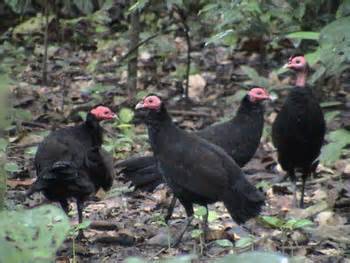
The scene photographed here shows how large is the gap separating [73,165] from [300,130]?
2.22 m

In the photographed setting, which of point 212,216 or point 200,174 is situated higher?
point 200,174

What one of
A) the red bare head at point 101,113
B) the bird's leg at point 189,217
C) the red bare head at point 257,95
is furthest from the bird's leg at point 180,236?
the red bare head at point 257,95

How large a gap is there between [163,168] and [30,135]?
3.86m

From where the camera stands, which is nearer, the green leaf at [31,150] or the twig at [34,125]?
the green leaf at [31,150]

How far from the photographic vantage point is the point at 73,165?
20.2 feet

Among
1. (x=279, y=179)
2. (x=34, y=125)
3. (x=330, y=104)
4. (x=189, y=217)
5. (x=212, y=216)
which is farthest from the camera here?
(x=34, y=125)

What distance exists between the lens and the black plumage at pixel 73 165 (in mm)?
6105

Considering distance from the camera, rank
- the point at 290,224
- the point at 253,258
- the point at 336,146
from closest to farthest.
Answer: the point at 253,258 < the point at 290,224 < the point at 336,146

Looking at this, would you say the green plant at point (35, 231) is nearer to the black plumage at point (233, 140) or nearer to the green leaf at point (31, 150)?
the black plumage at point (233, 140)

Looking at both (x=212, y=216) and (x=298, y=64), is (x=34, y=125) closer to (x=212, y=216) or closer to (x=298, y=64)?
(x=298, y=64)

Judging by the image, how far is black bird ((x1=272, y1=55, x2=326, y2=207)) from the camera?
7.29 m

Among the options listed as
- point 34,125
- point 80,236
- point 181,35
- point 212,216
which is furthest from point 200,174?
point 181,35

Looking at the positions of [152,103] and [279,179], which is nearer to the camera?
[152,103]

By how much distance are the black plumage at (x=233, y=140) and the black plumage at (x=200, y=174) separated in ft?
2.35
